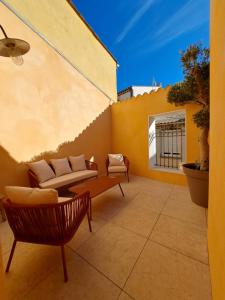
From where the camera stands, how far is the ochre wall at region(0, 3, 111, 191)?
2.67 metres

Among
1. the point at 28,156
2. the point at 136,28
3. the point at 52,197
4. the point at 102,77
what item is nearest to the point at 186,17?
the point at 136,28

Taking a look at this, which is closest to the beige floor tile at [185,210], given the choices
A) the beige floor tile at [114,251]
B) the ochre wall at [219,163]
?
the beige floor tile at [114,251]

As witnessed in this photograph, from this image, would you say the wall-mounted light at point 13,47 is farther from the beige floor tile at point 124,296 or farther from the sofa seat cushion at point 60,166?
the beige floor tile at point 124,296

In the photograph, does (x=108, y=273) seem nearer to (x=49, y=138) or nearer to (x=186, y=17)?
(x=49, y=138)

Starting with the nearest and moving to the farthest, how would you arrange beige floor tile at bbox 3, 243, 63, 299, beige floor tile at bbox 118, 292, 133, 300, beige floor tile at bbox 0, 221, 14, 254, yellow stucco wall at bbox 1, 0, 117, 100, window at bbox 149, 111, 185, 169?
beige floor tile at bbox 118, 292, 133, 300
beige floor tile at bbox 3, 243, 63, 299
beige floor tile at bbox 0, 221, 14, 254
yellow stucco wall at bbox 1, 0, 117, 100
window at bbox 149, 111, 185, 169

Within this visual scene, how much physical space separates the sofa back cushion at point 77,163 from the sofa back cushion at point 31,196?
7.50 feet

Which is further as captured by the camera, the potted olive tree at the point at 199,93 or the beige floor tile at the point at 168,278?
the potted olive tree at the point at 199,93

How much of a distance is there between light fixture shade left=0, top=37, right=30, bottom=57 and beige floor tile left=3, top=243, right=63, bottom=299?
2.41 meters

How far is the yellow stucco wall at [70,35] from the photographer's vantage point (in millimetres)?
3186

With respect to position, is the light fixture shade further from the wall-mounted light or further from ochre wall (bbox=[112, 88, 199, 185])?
ochre wall (bbox=[112, 88, 199, 185])

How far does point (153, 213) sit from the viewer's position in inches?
91.1

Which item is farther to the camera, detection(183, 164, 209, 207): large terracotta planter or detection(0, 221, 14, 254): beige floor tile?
detection(183, 164, 209, 207): large terracotta planter

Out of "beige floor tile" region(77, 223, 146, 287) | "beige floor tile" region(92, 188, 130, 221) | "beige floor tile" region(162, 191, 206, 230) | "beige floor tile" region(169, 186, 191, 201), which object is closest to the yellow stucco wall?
"beige floor tile" region(92, 188, 130, 221)

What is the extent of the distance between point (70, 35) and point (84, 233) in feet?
17.0
